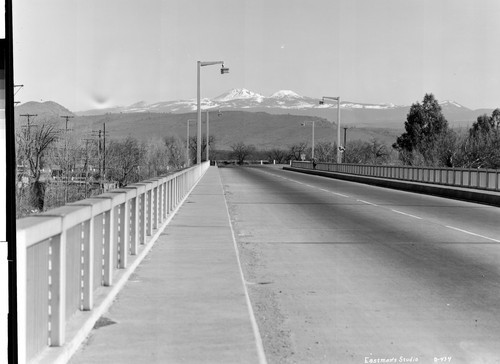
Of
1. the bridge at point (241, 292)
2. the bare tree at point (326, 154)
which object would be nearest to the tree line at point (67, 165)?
the bridge at point (241, 292)

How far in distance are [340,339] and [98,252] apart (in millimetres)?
2744

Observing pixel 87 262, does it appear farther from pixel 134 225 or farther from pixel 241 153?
pixel 241 153

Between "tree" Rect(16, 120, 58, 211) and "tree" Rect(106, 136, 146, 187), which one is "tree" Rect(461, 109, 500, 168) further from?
"tree" Rect(106, 136, 146, 187)

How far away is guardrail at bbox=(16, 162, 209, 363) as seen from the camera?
4656 millimetres

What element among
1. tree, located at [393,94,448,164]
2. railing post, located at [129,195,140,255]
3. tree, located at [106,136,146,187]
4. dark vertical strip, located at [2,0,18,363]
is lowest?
tree, located at [106,136,146,187]

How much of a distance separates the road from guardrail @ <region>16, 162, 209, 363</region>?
1746 millimetres

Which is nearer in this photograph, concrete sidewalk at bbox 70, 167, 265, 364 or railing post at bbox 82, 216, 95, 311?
concrete sidewalk at bbox 70, 167, 265, 364

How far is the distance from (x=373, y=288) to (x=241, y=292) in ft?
6.31

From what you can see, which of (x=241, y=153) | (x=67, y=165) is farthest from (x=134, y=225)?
(x=241, y=153)

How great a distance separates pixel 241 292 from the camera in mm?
8984

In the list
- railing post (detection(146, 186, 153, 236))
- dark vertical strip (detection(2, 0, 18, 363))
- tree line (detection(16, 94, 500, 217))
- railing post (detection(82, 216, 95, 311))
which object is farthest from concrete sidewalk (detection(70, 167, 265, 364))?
tree line (detection(16, 94, 500, 217))

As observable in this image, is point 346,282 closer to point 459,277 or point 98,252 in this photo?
point 459,277

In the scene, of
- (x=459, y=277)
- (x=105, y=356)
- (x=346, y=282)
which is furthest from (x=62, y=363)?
(x=459, y=277)

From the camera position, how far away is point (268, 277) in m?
10.8
